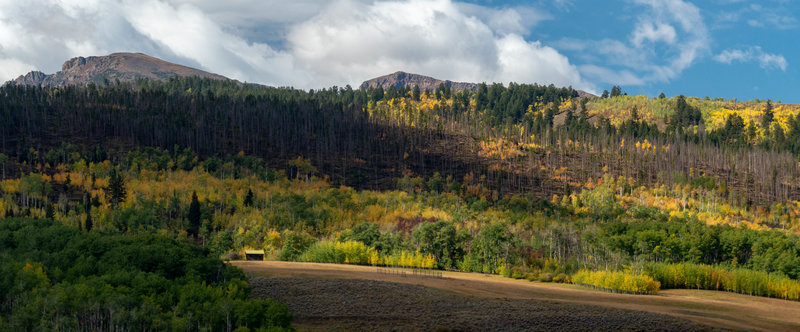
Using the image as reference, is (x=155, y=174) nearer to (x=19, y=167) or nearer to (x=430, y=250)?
(x=19, y=167)

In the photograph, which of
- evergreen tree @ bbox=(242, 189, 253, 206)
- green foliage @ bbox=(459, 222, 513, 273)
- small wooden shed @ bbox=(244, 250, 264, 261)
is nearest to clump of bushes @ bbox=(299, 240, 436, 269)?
green foliage @ bbox=(459, 222, 513, 273)

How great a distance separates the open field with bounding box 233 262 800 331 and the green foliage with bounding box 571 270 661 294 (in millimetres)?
2401

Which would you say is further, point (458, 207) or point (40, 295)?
point (458, 207)

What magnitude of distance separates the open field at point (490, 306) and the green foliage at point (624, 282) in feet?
7.88

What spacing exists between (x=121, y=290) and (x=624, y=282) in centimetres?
5298

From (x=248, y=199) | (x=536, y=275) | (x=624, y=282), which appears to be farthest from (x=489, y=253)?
(x=248, y=199)

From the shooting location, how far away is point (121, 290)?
4703cm

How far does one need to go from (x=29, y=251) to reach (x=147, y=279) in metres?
18.5

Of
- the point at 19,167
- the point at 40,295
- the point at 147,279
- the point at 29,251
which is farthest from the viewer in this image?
the point at 19,167

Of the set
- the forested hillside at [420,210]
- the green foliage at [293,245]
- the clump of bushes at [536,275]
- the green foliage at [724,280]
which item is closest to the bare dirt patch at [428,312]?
the forested hillside at [420,210]

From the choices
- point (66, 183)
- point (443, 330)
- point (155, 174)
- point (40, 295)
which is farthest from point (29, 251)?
point (155, 174)

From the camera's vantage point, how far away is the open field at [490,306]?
49906 millimetres

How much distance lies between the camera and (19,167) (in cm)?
16050

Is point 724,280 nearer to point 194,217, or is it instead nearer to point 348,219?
point 348,219
